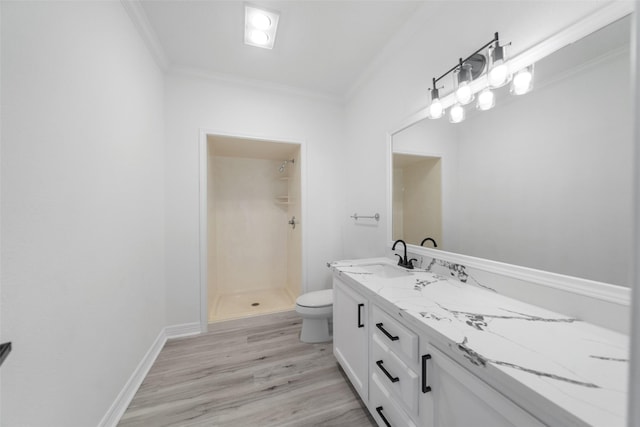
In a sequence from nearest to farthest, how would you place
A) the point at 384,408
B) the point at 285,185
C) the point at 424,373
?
the point at 424,373 < the point at 384,408 < the point at 285,185

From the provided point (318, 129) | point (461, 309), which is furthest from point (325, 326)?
point (318, 129)

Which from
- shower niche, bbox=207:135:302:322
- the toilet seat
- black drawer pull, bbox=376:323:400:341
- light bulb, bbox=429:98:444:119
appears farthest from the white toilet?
light bulb, bbox=429:98:444:119

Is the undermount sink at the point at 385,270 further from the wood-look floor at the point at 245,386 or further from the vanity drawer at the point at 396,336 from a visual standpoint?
the wood-look floor at the point at 245,386

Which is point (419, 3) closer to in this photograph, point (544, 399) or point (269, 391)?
point (544, 399)

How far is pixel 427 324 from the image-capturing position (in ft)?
2.68

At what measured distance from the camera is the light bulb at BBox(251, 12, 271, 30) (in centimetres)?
158

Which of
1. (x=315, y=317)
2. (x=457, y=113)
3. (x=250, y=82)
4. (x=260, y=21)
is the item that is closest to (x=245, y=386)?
(x=315, y=317)

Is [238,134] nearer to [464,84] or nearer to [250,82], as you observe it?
[250,82]

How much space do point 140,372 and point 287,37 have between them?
277 centimetres

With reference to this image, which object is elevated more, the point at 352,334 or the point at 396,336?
the point at 396,336

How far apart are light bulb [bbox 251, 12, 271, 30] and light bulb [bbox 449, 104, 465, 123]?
57.0 inches

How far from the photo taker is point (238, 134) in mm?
2340

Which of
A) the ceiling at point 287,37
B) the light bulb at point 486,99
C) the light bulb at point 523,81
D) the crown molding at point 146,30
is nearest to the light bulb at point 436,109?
the light bulb at point 486,99

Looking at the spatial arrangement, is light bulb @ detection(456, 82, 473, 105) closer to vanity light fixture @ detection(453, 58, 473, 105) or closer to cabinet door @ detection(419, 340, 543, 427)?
vanity light fixture @ detection(453, 58, 473, 105)
